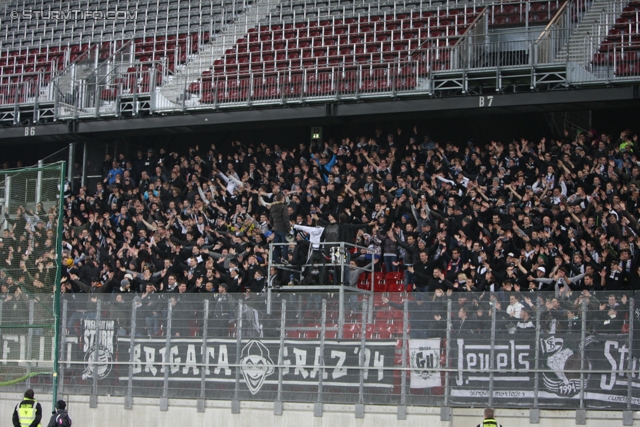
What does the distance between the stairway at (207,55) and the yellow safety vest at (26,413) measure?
12026 millimetres

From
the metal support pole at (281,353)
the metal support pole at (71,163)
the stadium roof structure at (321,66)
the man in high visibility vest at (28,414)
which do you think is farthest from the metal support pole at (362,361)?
the metal support pole at (71,163)

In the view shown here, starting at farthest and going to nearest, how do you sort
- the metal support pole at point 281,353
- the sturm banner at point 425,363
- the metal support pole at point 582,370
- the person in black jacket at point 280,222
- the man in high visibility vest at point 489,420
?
the person in black jacket at point 280,222 → the metal support pole at point 281,353 → the sturm banner at point 425,363 → the metal support pole at point 582,370 → the man in high visibility vest at point 489,420

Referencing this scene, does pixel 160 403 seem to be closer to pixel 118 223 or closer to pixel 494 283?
pixel 494 283

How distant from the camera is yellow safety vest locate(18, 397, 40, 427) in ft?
51.5

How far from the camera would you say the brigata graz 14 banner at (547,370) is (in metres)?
15.3

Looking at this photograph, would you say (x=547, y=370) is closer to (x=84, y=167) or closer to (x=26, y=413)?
(x=26, y=413)

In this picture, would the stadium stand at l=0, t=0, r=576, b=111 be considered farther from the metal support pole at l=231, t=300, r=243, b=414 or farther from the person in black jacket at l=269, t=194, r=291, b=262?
the metal support pole at l=231, t=300, r=243, b=414

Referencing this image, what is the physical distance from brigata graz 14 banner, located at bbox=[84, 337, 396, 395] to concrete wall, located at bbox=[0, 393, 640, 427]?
16.8 inches

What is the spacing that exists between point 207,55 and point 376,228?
1031 cm

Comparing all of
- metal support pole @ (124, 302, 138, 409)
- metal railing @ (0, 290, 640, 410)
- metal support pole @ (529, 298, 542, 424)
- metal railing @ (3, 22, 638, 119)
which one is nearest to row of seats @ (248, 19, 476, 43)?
metal railing @ (3, 22, 638, 119)

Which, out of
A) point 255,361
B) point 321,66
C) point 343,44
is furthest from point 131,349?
point 343,44

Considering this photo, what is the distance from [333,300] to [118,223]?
9.83 metres

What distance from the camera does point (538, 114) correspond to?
25.5 metres

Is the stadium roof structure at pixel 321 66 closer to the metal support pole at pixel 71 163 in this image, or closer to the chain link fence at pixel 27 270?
the metal support pole at pixel 71 163
